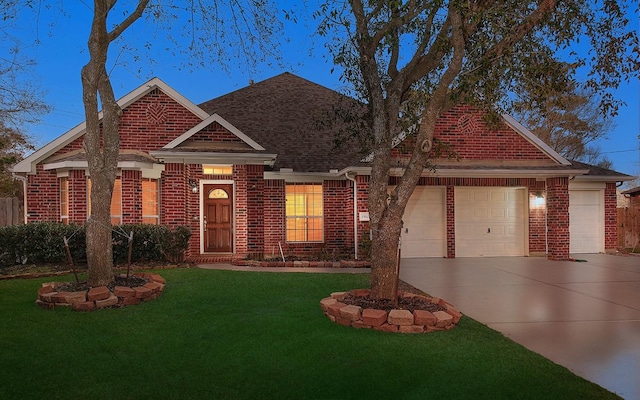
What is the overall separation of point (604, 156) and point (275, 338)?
132 feet

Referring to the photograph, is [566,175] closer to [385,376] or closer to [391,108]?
[391,108]

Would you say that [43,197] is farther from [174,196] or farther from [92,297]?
[92,297]

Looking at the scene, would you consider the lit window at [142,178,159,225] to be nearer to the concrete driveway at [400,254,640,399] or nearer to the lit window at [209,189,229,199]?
the lit window at [209,189,229,199]

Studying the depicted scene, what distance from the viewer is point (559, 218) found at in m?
13.5

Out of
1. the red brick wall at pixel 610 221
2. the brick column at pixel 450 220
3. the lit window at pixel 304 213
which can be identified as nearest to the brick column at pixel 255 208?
the lit window at pixel 304 213

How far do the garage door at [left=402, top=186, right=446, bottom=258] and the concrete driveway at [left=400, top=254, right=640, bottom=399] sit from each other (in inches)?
38.0

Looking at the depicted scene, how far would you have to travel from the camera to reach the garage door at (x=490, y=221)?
14.2 metres

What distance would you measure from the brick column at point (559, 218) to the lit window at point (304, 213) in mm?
7165

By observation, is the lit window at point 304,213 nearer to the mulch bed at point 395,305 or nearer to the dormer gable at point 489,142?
the dormer gable at point 489,142

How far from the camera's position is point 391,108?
684 cm

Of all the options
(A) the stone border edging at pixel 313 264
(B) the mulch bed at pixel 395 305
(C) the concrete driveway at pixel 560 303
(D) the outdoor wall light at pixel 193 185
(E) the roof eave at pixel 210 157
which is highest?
(E) the roof eave at pixel 210 157

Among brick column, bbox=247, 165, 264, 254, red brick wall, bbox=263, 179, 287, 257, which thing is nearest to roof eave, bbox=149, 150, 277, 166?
brick column, bbox=247, 165, 264, 254

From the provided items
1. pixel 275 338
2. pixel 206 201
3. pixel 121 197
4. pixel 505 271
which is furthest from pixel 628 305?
pixel 121 197

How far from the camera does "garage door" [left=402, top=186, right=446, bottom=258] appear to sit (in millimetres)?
14000
